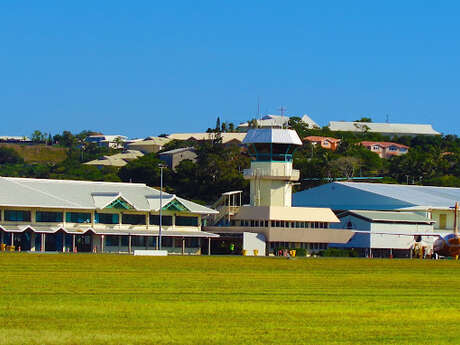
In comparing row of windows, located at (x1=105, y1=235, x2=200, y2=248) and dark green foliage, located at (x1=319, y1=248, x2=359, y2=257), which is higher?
row of windows, located at (x1=105, y1=235, x2=200, y2=248)

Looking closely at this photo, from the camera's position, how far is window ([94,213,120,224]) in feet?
310

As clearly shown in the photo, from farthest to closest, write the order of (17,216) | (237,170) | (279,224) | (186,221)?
1. (237,170)
2. (186,221)
3. (279,224)
4. (17,216)

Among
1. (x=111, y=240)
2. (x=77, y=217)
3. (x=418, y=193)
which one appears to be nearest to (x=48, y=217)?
(x=77, y=217)

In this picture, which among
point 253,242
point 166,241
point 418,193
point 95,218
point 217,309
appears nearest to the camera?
point 217,309

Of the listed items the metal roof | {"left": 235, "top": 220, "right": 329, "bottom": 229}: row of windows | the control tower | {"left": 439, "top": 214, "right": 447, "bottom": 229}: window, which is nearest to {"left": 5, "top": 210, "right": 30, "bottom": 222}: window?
{"left": 235, "top": 220, "right": 329, "bottom": 229}: row of windows

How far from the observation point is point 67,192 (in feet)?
316

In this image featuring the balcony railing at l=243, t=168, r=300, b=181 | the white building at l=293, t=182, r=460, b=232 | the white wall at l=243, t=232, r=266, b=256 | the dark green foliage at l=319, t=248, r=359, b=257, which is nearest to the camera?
the dark green foliage at l=319, t=248, r=359, b=257

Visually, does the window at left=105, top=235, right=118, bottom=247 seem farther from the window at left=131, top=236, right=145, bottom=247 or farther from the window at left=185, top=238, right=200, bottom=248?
the window at left=185, top=238, right=200, bottom=248

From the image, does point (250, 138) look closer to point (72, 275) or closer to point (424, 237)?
point (424, 237)

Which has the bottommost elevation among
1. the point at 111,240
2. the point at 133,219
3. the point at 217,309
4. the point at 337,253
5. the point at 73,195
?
the point at 337,253

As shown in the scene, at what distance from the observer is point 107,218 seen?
312ft

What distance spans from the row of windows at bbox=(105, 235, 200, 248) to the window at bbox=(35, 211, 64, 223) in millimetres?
5163

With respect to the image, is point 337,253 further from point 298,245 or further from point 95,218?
point 95,218

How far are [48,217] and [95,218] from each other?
17.5 ft
